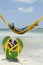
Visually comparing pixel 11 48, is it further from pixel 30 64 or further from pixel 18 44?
pixel 30 64

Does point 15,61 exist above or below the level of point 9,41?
below

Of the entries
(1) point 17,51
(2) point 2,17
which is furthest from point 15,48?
(2) point 2,17

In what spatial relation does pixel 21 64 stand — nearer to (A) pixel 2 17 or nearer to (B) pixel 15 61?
(B) pixel 15 61

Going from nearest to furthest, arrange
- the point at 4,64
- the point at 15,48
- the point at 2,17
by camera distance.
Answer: the point at 4,64 < the point at 15,48 < the point at 2,17

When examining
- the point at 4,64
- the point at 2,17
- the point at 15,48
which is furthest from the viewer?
the point at 2,17

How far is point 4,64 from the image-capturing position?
334 inches

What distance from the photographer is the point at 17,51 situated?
8.98 m

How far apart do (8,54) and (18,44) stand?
0.54 meters

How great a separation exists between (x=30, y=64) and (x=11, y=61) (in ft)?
2.36

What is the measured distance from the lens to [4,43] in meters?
9.29

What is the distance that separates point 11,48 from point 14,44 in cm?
18

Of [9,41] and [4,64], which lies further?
[9,41]

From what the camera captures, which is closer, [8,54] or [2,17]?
[8,54]

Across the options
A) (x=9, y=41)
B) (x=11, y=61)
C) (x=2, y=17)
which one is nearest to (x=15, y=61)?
(x=11, y=61)
